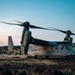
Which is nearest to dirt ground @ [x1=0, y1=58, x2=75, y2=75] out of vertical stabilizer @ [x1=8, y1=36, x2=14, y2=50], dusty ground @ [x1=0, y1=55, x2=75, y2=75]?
dusty ground @ [x1=0, y1=55, x2=75, y2=75]

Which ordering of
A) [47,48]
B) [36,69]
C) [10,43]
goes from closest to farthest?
[36,69], [47,48], [10,43]

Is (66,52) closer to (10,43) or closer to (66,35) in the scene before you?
(66,35)

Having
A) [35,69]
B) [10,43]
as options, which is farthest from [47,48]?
[35,69]

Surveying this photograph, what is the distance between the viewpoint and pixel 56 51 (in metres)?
40.1

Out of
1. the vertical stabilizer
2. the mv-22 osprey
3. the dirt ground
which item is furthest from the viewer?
the vertical stabilizer

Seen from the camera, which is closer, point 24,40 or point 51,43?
point 24,40

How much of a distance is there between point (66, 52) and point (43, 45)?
4321mm

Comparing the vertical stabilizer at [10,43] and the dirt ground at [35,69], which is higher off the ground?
the dirt ground at [35,69]

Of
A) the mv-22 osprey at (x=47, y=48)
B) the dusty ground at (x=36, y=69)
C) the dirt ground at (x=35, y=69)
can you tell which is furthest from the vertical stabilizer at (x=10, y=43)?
the dirt ground at (x=35, y=69)

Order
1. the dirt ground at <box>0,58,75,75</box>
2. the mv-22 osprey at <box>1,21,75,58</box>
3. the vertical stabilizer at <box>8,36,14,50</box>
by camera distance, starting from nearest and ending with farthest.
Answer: the dirt ground at <box>0,58,75,75</box>
the mv-22 osprey at <box>1,21,75,58</box>
the vertical stabilizer at <box>8,36,14,50</box>

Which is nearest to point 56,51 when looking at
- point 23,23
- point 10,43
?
point 23,23

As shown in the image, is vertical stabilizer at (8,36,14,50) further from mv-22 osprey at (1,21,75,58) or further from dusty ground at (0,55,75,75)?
dusty ground at (0,55,75,75)

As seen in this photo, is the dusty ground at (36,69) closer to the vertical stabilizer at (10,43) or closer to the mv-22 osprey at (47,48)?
the mv-22 osprey at (47,48)

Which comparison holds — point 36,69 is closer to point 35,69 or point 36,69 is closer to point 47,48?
point 35,69
